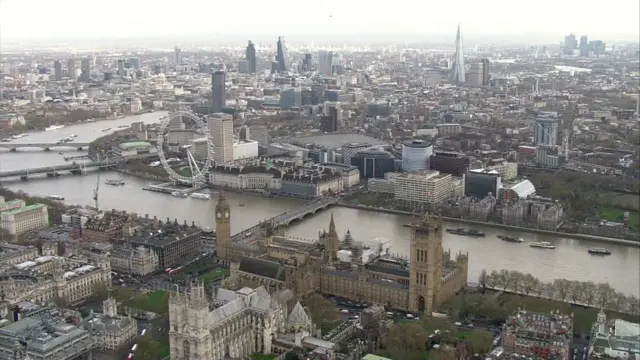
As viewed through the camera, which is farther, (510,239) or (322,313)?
(510,239)

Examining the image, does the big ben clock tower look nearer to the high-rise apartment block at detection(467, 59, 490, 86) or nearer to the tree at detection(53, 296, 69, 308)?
the tree at detection(53, 296, 69, 308)

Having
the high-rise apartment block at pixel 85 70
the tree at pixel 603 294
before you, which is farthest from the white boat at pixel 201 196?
the high-rise apartment block at pixel 85 70

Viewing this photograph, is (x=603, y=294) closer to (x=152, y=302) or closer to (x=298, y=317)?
(x=298, y=317)

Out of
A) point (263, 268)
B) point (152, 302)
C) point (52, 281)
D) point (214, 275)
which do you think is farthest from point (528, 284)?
point (52, 281)

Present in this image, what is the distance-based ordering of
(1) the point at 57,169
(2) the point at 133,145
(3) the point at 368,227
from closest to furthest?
(3) the point at 368,227, (1) the point at 57,169, (2) the point at 133,145

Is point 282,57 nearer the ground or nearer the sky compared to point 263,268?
nearer the sky

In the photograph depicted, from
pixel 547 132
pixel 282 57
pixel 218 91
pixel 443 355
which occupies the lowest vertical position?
pixel 443 355

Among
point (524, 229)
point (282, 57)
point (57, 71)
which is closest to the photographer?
point (524, 229)

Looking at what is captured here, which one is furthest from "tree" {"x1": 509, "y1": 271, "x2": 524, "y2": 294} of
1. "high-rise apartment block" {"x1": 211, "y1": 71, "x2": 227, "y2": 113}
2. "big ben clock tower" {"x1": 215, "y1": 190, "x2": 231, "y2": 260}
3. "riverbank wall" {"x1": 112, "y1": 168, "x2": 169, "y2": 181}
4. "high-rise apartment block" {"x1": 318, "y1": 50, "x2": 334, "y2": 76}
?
"high-rise apartment block" {"x1": 318, "y1": 50, "x2": 334, "y2": 76}
